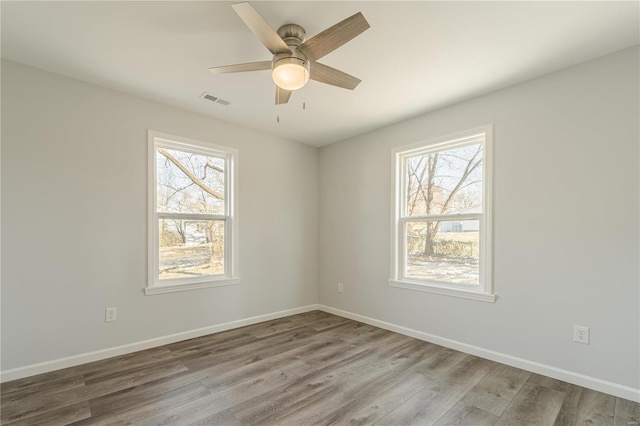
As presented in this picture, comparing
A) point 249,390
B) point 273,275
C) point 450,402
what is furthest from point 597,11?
point 273,275

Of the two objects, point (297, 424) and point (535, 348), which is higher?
point (535, 348)

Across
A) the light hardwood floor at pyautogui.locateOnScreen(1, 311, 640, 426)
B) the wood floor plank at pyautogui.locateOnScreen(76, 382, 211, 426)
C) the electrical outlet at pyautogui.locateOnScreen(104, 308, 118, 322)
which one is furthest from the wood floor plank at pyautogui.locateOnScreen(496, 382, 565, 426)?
the electrical outlet at pyautogui.locateOnScreen(104, 308, 118, 322)

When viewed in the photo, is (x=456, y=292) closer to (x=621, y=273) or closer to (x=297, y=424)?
(x=621, y=273)

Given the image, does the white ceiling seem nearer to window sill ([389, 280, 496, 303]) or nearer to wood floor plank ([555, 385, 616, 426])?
window sill ([389, 280, 496, 303])

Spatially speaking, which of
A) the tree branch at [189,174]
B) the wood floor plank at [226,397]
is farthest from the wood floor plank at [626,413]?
the tree branch at [189,174]

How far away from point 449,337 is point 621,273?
4.96ft

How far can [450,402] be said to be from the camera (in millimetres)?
2102

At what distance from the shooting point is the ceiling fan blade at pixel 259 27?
1.43 metres

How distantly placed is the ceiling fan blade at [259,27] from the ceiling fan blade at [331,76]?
0.86ft

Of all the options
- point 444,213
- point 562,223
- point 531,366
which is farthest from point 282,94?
point 531,366

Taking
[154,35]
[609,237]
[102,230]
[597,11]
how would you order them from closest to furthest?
[597,11] → [154,35] → [609,237] → [102,230]

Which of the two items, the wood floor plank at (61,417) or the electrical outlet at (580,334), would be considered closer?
the wood floor plank at (61,417)

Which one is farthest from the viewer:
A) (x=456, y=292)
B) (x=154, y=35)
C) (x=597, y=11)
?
(x=456, y=292)

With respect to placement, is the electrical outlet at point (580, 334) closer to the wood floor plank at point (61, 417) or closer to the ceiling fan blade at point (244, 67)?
the ceiling fan blade at point (244, 67)
